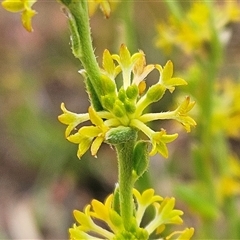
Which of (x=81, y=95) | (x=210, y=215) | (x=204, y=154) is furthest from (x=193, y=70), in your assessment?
(x=81, y=95)

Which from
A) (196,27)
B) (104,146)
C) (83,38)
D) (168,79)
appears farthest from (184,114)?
(104,146)

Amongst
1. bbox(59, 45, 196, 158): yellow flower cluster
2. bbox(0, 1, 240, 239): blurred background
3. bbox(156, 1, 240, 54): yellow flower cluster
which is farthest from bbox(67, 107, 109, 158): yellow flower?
bbox(156, 1, 240, 54): yellow flower cluster

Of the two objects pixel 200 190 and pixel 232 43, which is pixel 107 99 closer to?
pixel 200 190

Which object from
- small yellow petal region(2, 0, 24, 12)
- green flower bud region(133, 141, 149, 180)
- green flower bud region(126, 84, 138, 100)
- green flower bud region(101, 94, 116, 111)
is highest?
small yellow petal region(2, 0, 24, 12)

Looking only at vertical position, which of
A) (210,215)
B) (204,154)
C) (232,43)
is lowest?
(210,215)

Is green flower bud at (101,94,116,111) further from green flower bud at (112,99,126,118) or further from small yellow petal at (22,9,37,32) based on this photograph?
small yellow petal at (22,9,37,32)

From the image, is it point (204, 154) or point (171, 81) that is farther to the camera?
point (204, 154)
